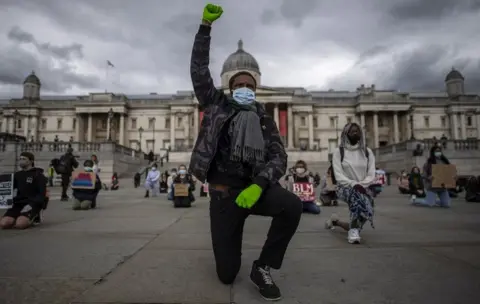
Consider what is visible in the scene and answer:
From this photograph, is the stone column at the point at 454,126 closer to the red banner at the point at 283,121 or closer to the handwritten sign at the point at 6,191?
the red banner at the point at 283,121

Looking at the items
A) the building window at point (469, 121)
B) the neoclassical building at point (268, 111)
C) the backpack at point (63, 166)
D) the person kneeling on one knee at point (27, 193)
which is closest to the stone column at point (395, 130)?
the neoclassical building at point (268, 111)

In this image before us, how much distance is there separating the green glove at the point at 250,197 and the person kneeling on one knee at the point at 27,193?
5.02 m

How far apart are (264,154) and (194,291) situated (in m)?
1.19

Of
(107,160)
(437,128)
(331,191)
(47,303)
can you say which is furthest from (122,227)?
(437,128)

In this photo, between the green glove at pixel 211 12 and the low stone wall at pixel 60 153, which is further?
Answer: the low stone wall at pixel 60 153

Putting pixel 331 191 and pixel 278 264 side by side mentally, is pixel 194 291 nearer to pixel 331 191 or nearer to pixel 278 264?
pixel 278 264

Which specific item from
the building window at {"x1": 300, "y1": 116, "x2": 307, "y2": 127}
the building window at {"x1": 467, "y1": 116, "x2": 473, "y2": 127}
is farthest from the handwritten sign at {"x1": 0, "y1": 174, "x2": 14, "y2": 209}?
the building window at {"x1": 467, "y1": 116, "x2": 473, "y2": 127}

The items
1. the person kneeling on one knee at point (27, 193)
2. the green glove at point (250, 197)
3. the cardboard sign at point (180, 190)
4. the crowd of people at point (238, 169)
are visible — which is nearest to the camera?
the green glove at point (250, 197)

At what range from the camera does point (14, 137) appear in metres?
30.4

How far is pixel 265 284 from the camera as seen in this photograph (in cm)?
229

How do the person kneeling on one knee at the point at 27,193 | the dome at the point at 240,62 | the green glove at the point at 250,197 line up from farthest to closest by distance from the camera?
the dome at the point at 240,62 → the person kneeling on one knee at the point at 27,193 → the green glove at the point at 250,197

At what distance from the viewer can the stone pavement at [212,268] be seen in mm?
2262

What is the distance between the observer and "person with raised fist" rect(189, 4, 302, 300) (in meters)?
2.51

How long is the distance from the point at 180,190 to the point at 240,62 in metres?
54.9
